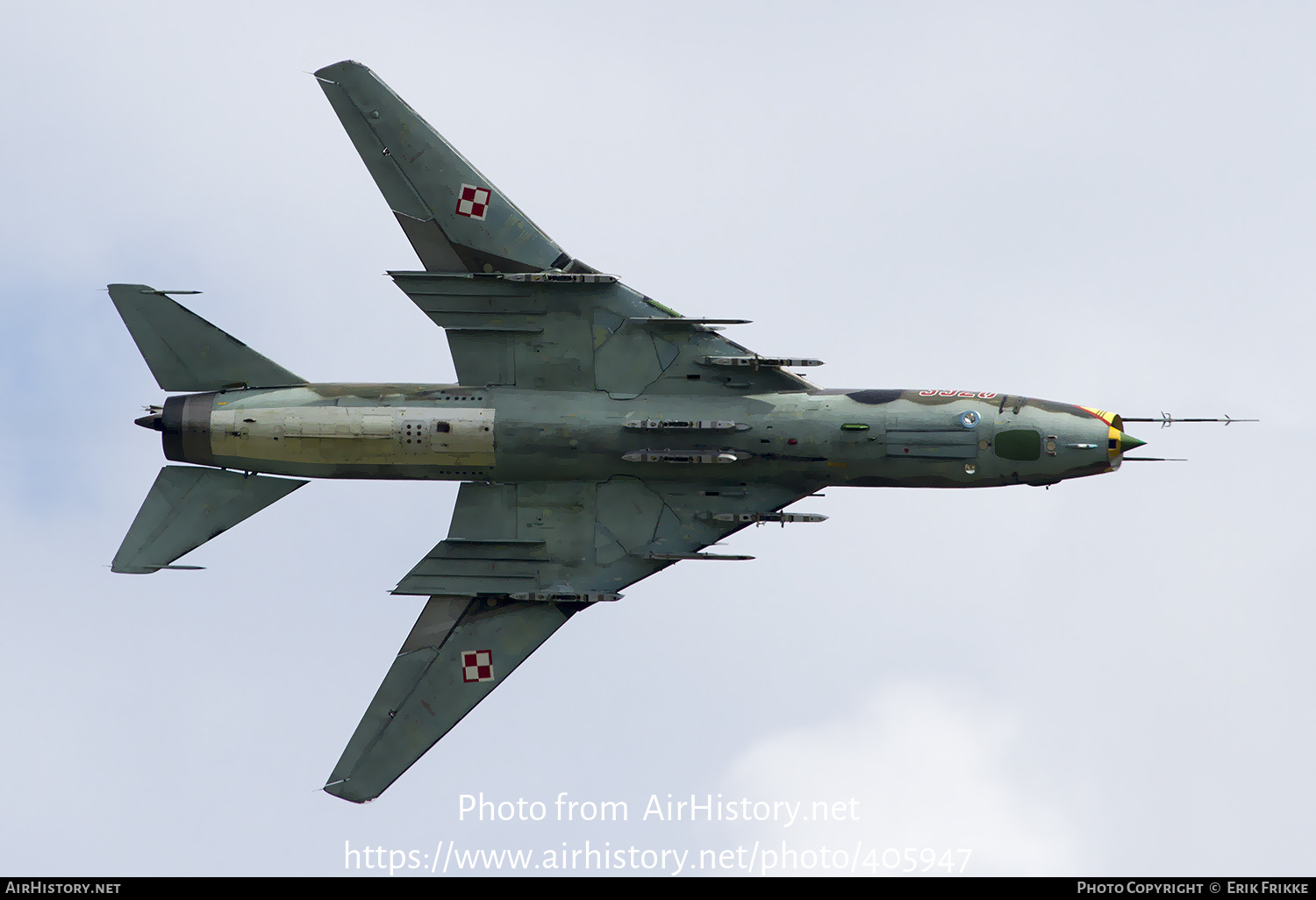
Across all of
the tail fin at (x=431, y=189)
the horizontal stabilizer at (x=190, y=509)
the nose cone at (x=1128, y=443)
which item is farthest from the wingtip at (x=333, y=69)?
the nose cone at (x=1128, y=443)

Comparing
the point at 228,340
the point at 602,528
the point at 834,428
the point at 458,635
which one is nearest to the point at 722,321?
the point at 834,428

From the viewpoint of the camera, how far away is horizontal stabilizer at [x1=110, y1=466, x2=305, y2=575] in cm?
2219

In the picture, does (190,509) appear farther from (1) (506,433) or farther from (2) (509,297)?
(2) (509,297)

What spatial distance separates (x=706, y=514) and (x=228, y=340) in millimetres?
7922

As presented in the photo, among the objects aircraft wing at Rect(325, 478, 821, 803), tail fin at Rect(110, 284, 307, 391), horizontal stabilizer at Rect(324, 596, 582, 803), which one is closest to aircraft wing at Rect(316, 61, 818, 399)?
aircraft wing at Rect(325, 478, 821, 803)

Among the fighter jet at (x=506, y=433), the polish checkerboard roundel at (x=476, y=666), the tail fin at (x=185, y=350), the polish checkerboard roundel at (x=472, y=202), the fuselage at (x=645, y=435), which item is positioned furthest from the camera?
the tail fin at (x=185, y=350)

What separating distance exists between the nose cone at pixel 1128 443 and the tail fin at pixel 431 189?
8.75 meters

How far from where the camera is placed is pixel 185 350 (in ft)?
73.0

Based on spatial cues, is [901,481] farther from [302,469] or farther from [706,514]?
[302,469]

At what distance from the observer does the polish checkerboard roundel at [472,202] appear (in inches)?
870

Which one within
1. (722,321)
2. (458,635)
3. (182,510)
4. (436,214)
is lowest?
(458,635)

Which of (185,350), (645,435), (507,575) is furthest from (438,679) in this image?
(185,350)

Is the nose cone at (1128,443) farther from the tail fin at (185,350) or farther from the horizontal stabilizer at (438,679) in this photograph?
the tail fin at (185,350)

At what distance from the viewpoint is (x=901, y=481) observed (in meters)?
21.4
